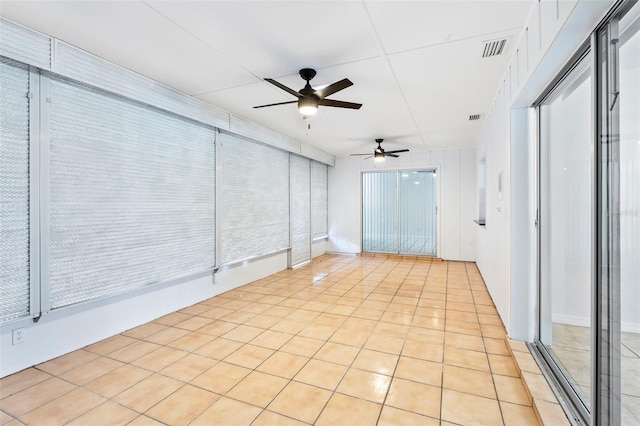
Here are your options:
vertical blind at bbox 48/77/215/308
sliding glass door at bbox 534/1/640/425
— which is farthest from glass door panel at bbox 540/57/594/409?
vertical blind at bbox 48/77/215/308

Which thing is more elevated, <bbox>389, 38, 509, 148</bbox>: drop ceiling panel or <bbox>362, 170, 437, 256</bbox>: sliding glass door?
<bbox>389, 38, 509, 148</bbox>: drop ceiling panel

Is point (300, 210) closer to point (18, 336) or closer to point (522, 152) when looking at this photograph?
point (522, 152)

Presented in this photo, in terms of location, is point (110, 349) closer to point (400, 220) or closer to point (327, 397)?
point (327, 397)

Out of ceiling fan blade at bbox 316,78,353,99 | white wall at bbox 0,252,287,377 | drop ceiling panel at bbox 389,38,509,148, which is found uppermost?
drop ceiling panel at bbox 389,38,509,148

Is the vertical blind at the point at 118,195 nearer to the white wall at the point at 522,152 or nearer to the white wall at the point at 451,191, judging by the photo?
the white wall at the point at 522,152

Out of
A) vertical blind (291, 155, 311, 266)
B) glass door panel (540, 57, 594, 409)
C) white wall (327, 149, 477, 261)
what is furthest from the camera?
white wall (327, 149, 477, 261)

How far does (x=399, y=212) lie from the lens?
804 centimetres

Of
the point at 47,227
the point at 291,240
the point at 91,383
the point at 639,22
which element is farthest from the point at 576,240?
the point at 291,240

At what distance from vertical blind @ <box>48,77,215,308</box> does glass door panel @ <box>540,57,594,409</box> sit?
402 cm

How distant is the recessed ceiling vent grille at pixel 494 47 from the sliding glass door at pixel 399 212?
16.8ft

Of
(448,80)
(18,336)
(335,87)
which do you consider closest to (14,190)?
(18,336)

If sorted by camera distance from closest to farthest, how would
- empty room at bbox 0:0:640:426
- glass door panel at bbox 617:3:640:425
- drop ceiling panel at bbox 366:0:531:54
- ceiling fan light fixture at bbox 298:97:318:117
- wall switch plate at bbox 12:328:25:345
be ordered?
glass door panel at bbox 617:3:640:425 < empty room at bbox 0:0:640:426 < drop ceiling panel at bbox 366:0:531:54 < wall switch plate at bbox 12:328:25:345 < ceiling fan light fixture at bbox 298:97:318:117

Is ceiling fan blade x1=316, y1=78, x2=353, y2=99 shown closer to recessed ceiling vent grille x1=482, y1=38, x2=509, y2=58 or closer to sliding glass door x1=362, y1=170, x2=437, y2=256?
recessed ceiling vent grille x1=482, y1=38, x2=509, y2=58

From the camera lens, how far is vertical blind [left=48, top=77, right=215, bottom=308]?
2729 millimetres
